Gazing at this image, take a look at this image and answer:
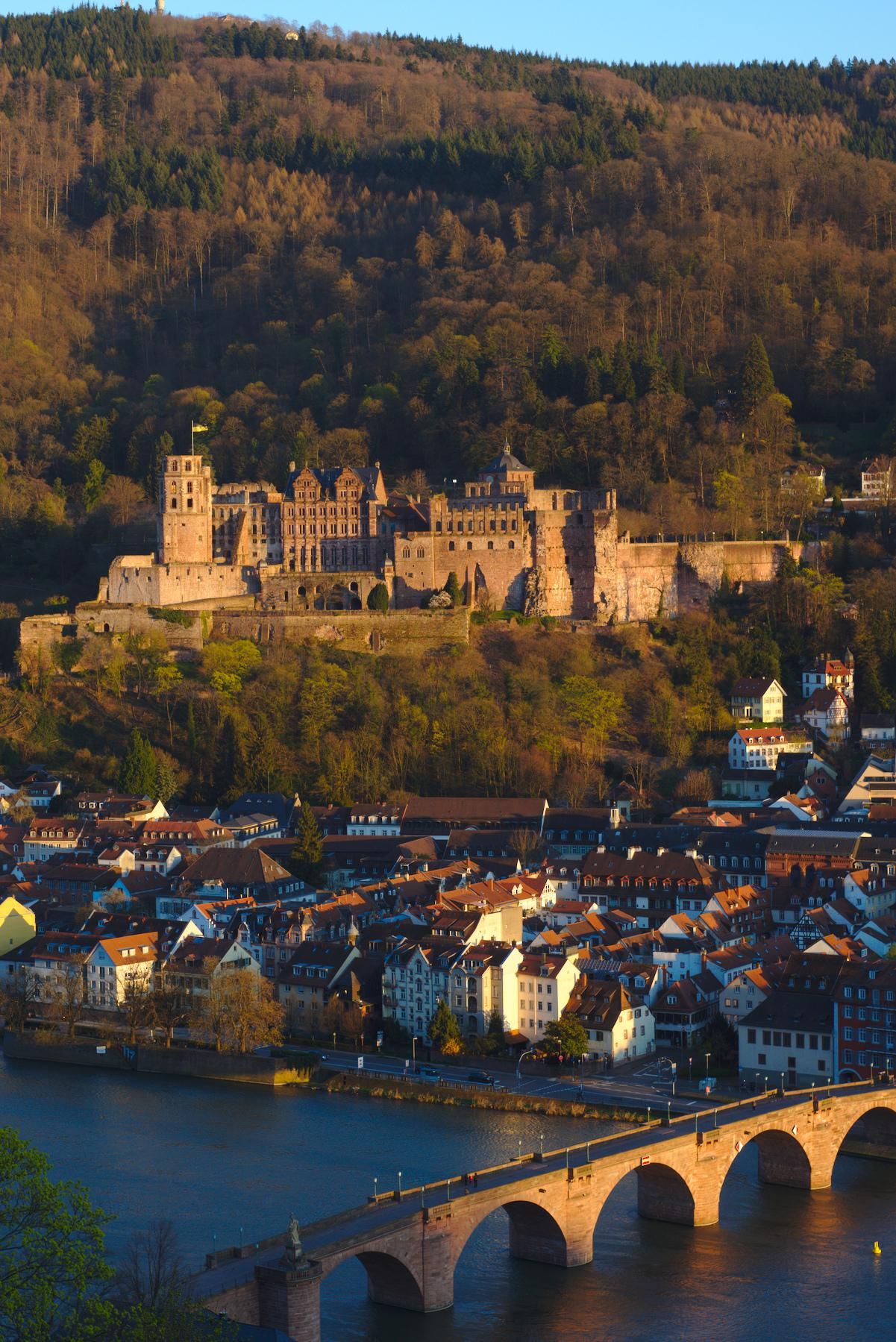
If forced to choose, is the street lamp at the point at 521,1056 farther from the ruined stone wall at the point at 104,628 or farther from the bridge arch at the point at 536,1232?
the ruined stone wall at the point at 104,628

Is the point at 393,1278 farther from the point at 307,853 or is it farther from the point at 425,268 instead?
the point at 425,268

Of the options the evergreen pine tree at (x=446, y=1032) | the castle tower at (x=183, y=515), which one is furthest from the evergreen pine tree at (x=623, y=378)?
the evergreen pine tree at (x=446, y=1032)

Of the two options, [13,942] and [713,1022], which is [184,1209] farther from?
[13,942]

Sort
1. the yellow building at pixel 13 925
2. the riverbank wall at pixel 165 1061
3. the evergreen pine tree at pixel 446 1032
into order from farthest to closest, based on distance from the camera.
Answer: the yellow building at pixel 13 925 → the evergreen pine tree at pixel 446 1032 → the riverbank wall at pixel 165 1061

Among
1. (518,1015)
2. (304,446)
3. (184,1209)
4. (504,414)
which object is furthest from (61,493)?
(184,1209)

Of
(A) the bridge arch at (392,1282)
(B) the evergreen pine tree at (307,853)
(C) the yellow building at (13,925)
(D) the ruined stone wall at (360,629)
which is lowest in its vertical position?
(A) the bridge arch at (392,1282)

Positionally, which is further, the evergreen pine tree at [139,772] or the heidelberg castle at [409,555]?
the heidelberg castle at [409,555]

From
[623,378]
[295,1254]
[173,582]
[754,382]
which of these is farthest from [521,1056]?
[754,382]
